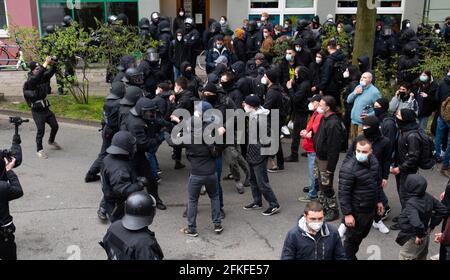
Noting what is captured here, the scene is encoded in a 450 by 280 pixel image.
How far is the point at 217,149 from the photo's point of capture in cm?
696

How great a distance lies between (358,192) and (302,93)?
3.75m

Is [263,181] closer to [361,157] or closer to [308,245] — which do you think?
[361,157]

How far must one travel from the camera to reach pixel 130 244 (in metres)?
4.29

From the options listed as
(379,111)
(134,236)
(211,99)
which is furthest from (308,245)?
(211,99)

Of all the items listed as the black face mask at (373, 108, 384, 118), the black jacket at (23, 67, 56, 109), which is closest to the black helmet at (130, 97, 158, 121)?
the black jacket at (23, 67, 56, 109)

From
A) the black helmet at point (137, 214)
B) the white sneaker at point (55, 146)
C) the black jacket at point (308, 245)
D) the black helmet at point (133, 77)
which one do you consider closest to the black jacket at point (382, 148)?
the black jacket at point (308, 245)

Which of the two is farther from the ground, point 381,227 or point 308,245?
point 308,245

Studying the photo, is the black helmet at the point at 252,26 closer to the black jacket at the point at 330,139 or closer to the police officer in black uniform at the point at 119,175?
the black jacket at the point at 330,139

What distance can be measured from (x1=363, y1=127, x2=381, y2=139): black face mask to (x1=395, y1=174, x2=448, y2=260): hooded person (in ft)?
3.76

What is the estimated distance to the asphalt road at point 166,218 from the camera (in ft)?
21.9

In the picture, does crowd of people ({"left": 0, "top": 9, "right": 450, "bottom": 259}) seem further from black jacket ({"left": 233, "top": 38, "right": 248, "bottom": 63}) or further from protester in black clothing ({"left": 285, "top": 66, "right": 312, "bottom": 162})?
black jacket ({"left": 233, "top": 38, "right": 248, "bottom": 63})

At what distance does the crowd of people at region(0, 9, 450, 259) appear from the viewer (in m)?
5.48

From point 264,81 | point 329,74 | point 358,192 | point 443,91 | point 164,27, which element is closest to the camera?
point 358,192

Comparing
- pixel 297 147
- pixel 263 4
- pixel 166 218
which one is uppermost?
pixel 263 4
